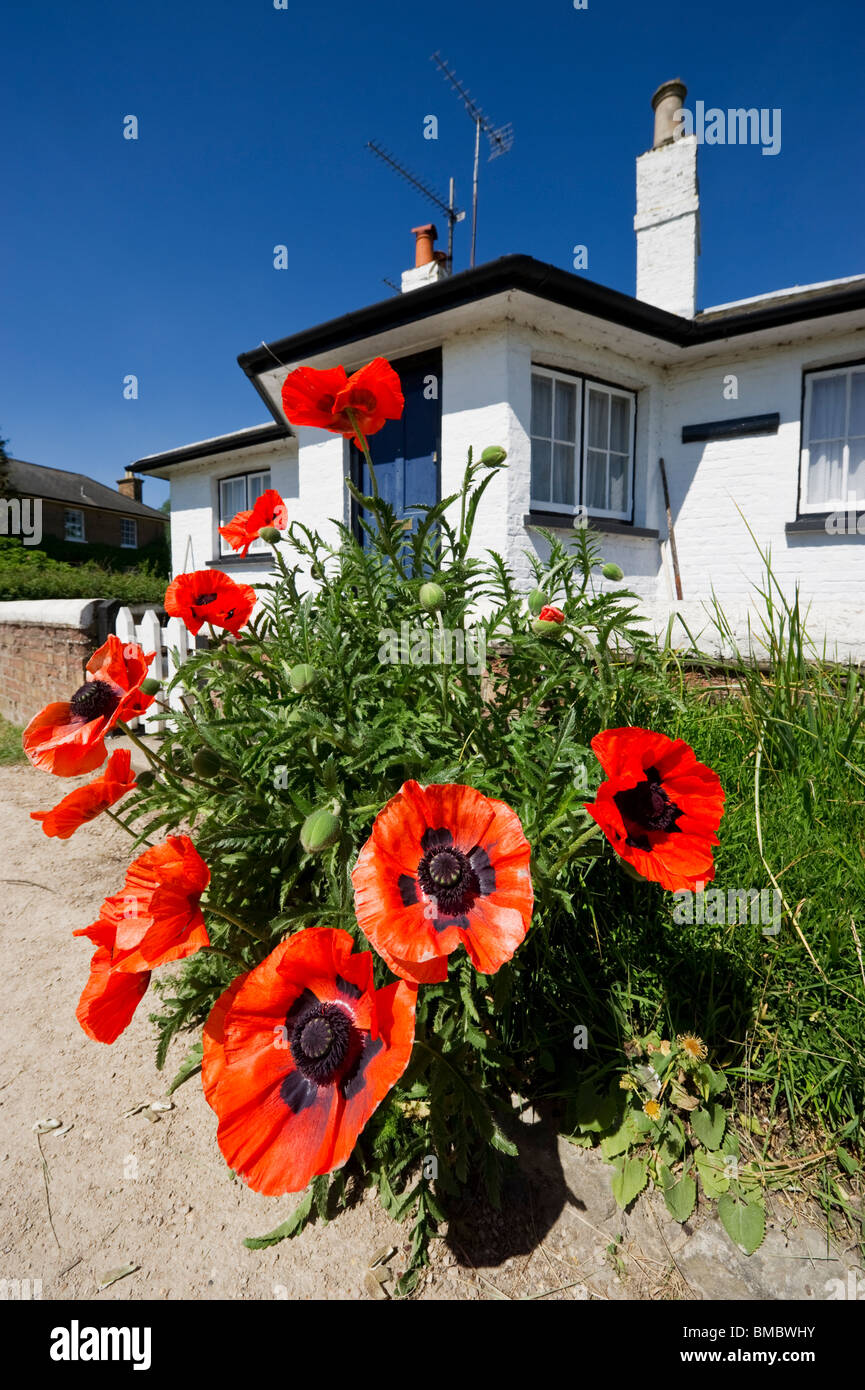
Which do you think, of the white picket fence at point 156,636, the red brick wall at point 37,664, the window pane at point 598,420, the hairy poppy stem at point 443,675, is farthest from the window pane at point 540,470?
the hairy poppy stem at point 443,675

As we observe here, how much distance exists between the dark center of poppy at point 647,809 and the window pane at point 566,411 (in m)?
5.67

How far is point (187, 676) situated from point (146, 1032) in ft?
3.53

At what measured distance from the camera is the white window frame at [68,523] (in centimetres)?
2523

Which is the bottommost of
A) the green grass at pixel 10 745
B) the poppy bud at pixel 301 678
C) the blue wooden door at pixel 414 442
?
the green grass at pixel 10 745

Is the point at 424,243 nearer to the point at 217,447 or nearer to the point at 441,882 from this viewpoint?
the point at 217,447

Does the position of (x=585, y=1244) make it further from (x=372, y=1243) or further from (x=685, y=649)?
(x=685, y=649)

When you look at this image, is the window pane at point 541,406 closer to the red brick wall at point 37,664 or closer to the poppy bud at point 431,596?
the red brick wall at point 37,664

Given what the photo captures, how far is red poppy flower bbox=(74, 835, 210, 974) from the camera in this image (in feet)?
3.30

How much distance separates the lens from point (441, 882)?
1.02 m

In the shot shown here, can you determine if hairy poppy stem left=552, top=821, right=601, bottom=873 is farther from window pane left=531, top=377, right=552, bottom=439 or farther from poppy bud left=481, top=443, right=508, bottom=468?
window pane left=531, top=377, right=552, bottom=439

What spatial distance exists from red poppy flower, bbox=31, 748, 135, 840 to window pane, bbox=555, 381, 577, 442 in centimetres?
575

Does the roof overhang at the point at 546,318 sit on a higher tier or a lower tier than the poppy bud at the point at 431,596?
higher

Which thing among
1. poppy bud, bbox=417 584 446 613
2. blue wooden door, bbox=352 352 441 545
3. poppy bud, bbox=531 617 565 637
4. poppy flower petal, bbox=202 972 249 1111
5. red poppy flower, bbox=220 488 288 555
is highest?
blue wooden door, bbox=352 352 441 545

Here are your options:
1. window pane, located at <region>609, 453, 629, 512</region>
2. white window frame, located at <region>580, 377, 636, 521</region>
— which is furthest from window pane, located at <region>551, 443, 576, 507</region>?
window pane, located at <region>609, 453, 629, 512</region>
